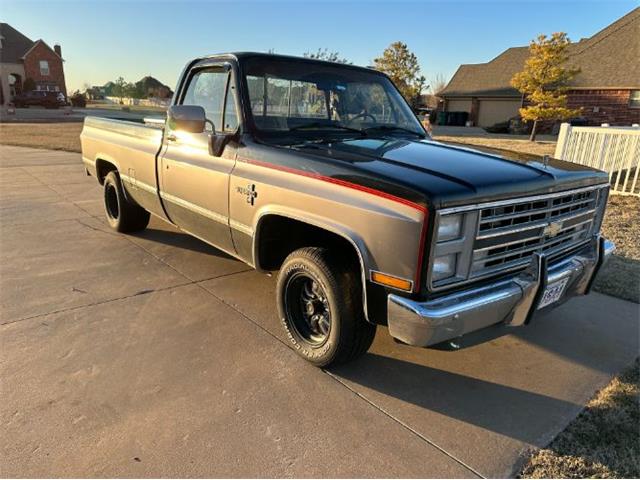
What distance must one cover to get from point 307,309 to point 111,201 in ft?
12.9

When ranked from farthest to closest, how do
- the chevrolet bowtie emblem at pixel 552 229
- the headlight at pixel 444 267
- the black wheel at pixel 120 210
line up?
1. the black wheel at pixel 120 210
2. the chevrolet bowtie emblem at pixel 552 229
3. the headlight at pixel 444 267

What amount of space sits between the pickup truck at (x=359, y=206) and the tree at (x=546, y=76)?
66.6ft

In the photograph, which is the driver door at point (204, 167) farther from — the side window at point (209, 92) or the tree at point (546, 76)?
the tree at point (546, 76)

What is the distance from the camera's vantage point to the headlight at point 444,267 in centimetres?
239

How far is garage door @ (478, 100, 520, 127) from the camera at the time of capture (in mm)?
31953

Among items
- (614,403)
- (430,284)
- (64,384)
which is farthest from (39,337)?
(614,403)

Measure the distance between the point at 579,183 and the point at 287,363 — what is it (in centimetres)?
224

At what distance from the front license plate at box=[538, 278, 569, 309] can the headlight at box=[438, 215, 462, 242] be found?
0.73 m

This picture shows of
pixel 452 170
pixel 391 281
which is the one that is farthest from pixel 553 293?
pixel 391 281

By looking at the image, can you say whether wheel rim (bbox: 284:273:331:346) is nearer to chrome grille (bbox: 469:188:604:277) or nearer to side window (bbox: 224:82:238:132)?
chrome grille (bbox: 469:188:604:277)

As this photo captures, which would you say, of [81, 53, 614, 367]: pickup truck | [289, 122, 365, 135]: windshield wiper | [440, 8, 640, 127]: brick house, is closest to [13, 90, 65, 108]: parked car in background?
[440, 8, 640, 127]: brick house

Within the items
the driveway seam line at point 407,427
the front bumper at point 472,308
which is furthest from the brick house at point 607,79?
the driveway seam line at point 407,427

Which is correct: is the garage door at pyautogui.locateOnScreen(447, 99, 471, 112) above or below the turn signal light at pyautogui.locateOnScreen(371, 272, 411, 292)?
above

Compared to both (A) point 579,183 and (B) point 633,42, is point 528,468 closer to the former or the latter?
(A) point 579,183
